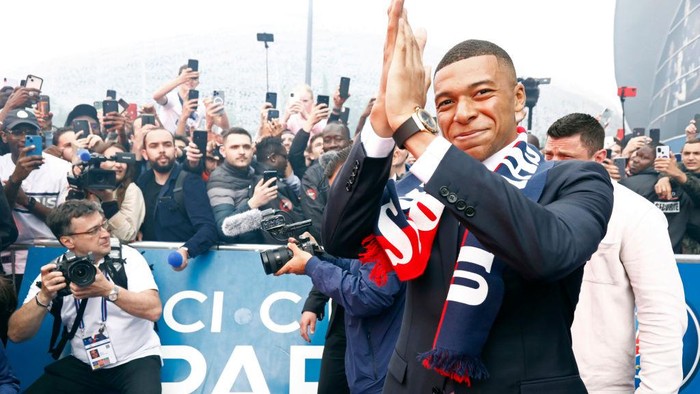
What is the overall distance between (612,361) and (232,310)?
287cm

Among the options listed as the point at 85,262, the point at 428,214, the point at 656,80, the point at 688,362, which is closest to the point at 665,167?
the point at 688,362

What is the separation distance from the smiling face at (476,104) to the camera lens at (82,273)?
10.3 feet

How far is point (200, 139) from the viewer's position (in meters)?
5.94

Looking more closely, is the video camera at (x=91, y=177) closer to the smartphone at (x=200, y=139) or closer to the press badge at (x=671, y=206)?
the smartphone at (x=200, y=139)

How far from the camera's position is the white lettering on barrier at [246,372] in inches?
185

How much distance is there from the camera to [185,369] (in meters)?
4.73

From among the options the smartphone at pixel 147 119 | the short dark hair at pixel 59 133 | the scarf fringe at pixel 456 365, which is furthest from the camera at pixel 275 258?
the short dark hair at pixel 59 133

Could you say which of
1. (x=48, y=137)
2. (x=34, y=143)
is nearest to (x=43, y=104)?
(x=48, y=137)

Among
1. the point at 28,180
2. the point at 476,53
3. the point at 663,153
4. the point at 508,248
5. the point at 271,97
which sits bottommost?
the point at 28,180

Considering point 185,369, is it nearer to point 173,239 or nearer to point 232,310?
point 232,310

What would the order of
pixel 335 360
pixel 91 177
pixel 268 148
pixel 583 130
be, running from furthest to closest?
pixel 268 148 → pixel 91 177 → pixel 335 360 → pixel 583 130

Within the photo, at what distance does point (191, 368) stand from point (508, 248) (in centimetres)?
388

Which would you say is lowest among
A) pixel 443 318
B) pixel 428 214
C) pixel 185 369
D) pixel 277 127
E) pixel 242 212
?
pixel 185 369

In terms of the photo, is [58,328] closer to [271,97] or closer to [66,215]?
[66,215]
